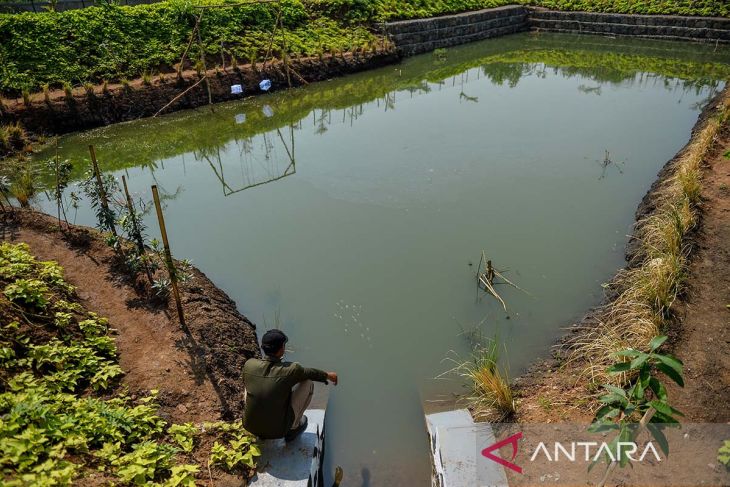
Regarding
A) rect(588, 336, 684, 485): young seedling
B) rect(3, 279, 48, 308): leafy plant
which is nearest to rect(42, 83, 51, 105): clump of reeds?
rect(3, 279, 48, 308): leafy plant

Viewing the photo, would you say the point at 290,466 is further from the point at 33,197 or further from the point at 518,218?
the point at 33,197

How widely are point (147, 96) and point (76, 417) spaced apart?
10454 millimetres

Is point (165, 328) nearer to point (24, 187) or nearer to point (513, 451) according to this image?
point (513, 451)

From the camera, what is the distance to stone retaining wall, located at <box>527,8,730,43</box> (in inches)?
687

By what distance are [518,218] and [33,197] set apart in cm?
769

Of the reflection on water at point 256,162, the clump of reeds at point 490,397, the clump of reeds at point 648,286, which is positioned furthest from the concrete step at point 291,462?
the reflection on water at point 256,162

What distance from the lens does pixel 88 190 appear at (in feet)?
18.5

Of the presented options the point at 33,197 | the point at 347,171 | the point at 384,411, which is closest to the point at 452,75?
the point at 347,171

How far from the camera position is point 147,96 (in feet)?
39.7

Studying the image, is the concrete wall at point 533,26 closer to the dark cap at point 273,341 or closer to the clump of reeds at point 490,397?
the clump of reeds at point 490,397

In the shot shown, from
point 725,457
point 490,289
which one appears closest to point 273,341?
point 725,457

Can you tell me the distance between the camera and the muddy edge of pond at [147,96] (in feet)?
35.7

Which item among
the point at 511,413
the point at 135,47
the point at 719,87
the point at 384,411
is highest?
the point at 135,47

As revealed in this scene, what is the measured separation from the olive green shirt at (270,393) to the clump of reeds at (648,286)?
249 cm
